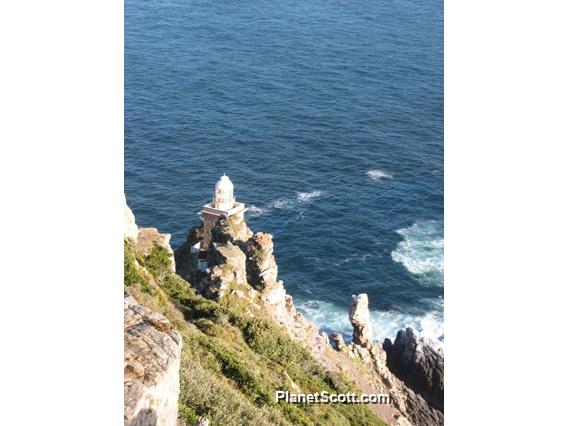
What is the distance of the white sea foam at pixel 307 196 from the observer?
6656cm

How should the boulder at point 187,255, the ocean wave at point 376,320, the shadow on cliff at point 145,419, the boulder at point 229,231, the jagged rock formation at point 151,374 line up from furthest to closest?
the ocean wave at point 376,320
the boulder at point 187,255
the boulder at point 229,231
the jagged rock formation at point 151,374
the shadow on cliff at point 145,419

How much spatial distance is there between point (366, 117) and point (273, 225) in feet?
40.6

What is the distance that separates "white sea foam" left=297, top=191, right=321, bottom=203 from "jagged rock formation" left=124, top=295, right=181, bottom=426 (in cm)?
4953

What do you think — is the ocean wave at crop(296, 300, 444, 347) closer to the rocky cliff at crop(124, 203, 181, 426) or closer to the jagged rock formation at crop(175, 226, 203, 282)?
the jagged rock formation at crop(175, 226, 203, 282)

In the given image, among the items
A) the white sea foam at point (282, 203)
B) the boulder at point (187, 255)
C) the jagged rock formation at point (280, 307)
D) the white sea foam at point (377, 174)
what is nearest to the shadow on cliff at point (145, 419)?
the jagged rock formation at point (280, 307)

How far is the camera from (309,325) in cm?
4006

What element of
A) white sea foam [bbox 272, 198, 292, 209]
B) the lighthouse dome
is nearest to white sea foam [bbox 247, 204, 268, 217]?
white sea foam [bbox 272, 198, 292, 209]

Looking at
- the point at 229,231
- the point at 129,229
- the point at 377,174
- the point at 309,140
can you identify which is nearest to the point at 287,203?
the point at 309,140

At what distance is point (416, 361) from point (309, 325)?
6496mm

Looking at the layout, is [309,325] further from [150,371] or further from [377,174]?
[377,174]

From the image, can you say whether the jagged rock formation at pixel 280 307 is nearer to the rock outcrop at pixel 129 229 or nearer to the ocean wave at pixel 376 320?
the rock outcrop at pixel 129 229

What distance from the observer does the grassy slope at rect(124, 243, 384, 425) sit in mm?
18562
